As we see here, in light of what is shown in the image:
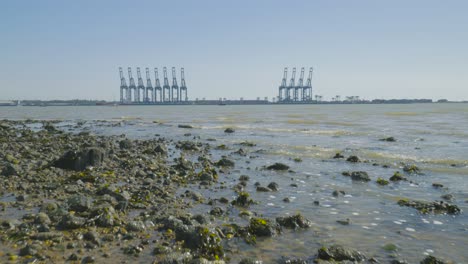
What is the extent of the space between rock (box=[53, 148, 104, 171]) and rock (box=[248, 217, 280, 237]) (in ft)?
29.5

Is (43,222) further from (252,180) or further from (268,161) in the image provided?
(268,161)

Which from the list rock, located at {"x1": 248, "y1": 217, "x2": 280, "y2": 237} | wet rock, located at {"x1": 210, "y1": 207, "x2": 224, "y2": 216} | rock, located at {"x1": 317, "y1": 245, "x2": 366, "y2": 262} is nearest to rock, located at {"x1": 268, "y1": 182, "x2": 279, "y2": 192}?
wet rock, located at {"x1": 210, "y1": 207, "x2": 224, "y2": 216}

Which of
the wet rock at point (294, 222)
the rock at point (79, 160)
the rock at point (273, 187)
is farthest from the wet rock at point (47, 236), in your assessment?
the rock at point (79, 160)

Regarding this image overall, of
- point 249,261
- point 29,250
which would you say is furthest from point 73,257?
point 249,261

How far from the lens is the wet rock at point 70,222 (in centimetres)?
771

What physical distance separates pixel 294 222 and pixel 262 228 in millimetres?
951

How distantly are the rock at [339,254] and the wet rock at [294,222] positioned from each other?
1.56m

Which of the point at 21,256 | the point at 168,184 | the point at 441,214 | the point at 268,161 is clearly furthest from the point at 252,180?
the point at 21,256

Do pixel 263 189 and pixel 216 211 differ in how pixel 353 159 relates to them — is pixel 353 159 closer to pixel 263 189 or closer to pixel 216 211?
pixel 263 189

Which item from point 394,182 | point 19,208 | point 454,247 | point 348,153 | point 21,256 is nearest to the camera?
point 21,256

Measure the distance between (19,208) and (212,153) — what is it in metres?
13.4

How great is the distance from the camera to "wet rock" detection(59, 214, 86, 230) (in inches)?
304

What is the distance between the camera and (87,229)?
768 cm

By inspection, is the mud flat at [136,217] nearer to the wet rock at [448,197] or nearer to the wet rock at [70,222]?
the wet rock at [70,222]
